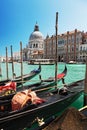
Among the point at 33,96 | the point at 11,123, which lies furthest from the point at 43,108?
the point at 11,123

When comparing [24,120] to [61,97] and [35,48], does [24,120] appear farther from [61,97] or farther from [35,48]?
[35,48]

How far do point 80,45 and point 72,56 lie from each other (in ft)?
12.8

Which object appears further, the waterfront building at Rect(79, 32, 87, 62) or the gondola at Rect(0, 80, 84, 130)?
the waterfront building at Rect(79, 32, 87, 62)

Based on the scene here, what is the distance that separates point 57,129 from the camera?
2217mm

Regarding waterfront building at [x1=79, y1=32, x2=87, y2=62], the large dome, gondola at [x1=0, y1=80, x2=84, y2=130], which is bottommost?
gondola at [x1=0, y1=80, x2=84, y2=130]

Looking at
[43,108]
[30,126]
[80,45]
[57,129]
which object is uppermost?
[80,45]

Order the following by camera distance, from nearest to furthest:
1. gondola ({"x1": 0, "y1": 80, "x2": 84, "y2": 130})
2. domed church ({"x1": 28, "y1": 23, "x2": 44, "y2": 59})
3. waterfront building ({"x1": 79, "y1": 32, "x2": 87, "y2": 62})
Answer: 1. gondola ({"x1": 0, "y1": 80, "x2": 84, "y2": 130})
2. waterfront building ({"x1": 79, "y1": 32, "x2": 87, "y2": 62})
3. domed church ({"x1": 28, "y1": 23, "x2": 44, "y2": 59})

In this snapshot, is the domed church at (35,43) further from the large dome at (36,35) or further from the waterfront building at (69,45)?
the waterfront building at (69,45)

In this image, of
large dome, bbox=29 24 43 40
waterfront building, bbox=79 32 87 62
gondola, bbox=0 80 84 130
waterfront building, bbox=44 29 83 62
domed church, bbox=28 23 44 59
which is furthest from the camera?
large dome, bbox=29 24 43 40

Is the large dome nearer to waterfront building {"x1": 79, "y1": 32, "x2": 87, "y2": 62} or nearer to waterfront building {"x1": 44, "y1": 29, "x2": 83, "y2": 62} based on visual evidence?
waterfront building {"x1": 44, "y1": 29, "x2": 83, "y2": 62}

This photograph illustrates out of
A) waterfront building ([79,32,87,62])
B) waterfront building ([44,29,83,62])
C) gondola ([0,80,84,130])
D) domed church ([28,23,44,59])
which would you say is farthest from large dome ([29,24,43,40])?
gondola ([0,80,84,130])

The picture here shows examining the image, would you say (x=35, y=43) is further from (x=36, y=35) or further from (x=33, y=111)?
(x=33, y=111)

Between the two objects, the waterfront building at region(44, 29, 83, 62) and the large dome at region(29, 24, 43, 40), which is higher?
the large dome at region(29, 24, 43, 40)

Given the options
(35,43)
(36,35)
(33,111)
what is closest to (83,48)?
(35,43)
